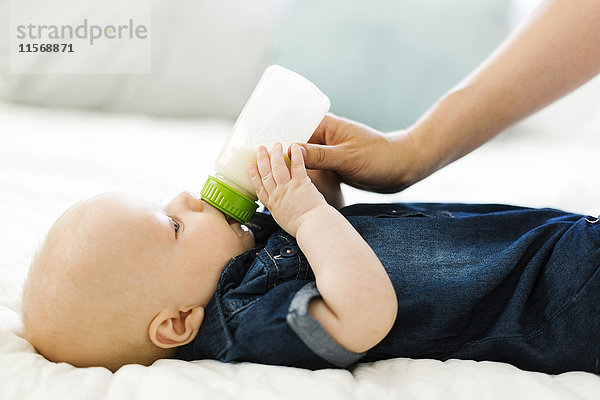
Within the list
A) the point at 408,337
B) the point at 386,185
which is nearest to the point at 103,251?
the point at 408,337

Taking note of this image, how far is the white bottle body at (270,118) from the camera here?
830mm

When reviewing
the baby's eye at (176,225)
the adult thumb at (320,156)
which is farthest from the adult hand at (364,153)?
the baby's eye at (176,225)

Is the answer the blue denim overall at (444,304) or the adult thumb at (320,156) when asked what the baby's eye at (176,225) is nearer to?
the blue denim overall at (444,304)

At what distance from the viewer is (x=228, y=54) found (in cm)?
196

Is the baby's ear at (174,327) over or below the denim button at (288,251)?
below

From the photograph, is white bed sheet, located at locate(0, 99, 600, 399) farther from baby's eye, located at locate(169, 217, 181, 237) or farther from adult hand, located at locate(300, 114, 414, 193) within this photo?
adult hand, located at locate(300, 114, 414, 193)

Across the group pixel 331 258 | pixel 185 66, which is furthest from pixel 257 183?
pixel 185 66

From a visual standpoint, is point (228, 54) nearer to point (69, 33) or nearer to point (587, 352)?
point (69, 33)

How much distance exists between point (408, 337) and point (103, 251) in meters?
0.40

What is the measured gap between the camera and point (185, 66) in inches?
76.9

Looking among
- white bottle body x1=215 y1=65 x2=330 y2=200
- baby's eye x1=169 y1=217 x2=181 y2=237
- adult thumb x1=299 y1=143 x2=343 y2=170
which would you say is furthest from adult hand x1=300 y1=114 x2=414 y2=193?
baby's eye x1=169 y1=217 x2=181 y2=237

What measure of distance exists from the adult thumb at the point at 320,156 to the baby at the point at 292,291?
59 millimetres

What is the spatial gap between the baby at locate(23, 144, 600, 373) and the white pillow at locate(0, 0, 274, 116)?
1.17 metres

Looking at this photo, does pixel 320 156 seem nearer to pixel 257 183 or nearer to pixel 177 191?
pixel 257 183
